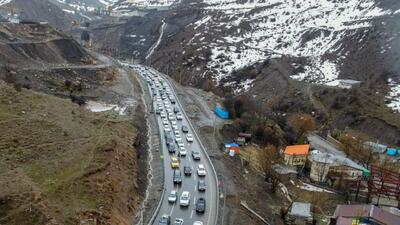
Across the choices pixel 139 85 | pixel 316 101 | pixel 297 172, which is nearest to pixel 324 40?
pixel 316 101

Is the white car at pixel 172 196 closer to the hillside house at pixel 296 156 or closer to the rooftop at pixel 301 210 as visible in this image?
the rooftop at pixel 301 210

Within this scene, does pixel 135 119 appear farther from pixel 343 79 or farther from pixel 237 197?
pixel 343 79

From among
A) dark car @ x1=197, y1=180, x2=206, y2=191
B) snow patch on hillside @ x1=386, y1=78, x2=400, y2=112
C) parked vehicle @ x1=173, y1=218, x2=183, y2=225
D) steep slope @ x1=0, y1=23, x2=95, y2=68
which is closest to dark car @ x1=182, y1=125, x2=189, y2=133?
dark car @ x1=197, y1=180, x2=206, y2=191

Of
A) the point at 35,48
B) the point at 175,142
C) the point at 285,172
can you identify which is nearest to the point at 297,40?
the point at 35,48

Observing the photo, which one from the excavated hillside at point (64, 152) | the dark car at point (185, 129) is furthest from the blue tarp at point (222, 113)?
the excavated hillside at point (64, 152)

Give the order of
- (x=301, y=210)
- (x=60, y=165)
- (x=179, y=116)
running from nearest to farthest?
(x=60, y=165)
(x=301, y=210)
(x=179, y=116)

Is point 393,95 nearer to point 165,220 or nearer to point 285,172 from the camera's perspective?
point 285,172
